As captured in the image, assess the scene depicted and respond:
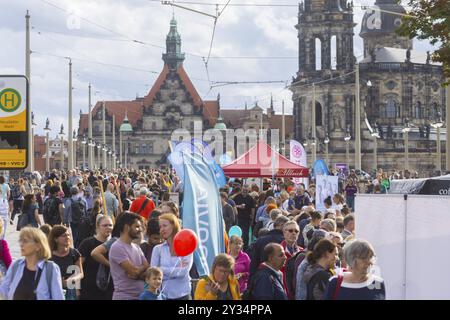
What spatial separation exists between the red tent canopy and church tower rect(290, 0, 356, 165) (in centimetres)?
7082

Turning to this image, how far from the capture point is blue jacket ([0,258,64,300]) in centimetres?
768

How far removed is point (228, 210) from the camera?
56.4 feet

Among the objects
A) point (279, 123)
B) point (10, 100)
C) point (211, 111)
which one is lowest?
point (10, 100)

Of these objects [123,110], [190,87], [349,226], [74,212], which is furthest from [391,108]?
[349,226]

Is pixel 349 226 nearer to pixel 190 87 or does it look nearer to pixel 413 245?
pixel 413 245

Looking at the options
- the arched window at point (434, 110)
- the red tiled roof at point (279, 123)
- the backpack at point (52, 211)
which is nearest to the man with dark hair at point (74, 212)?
the backpack at point (52, 211)

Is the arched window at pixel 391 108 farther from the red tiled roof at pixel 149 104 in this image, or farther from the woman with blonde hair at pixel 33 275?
the woman with blonde hair at pixel 33 275

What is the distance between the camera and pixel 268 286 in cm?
847

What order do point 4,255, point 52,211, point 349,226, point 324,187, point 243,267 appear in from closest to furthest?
point 4,255 → point 243,267 → point 349,226 → point 52,211 → point 324,187

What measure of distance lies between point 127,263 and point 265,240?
2.59m

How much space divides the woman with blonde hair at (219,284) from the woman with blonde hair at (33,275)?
1.17 m

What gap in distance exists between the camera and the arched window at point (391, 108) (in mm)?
101938

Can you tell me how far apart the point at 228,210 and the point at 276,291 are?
28.7 feet
